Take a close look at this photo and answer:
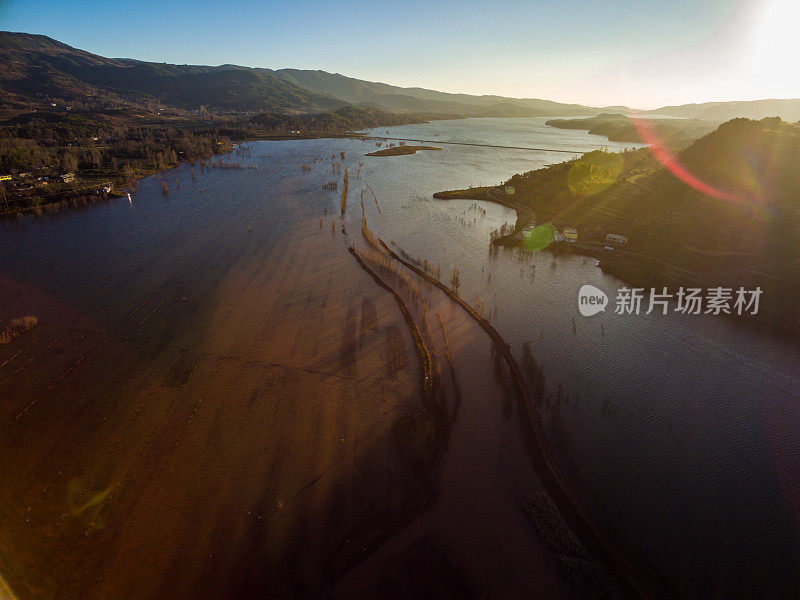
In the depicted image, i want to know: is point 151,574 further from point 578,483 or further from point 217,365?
point 578,483

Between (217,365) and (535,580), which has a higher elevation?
(217,365)

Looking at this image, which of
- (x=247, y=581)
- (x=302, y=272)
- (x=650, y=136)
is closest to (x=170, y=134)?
(x=302, y=272)

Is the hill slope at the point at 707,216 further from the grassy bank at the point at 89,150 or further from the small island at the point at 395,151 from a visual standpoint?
the grassy bank at the point at 89,150
